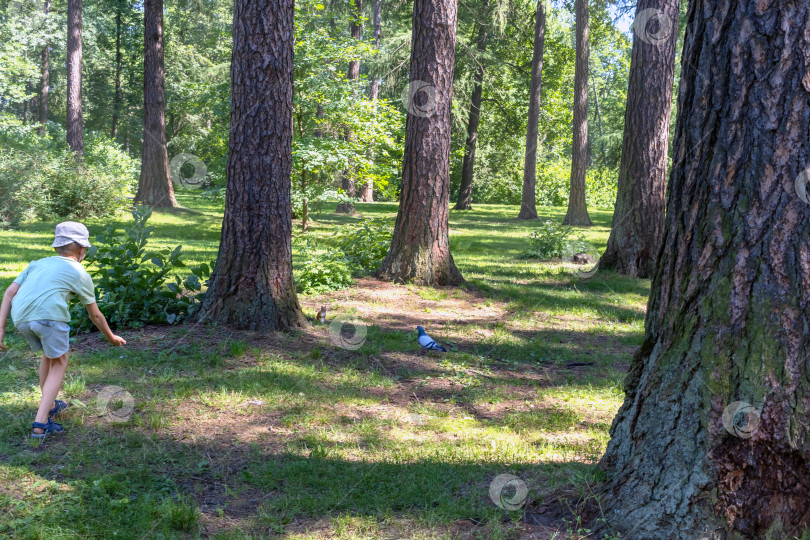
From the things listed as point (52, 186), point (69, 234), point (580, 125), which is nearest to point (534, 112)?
point (580, 125)

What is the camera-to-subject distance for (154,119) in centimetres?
1841

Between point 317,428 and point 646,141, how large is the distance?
7761mm

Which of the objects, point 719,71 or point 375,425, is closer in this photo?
point 719,71

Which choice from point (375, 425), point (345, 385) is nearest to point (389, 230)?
point (345, 385)

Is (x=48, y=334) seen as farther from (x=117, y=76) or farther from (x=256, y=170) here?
(x=117, y=76)

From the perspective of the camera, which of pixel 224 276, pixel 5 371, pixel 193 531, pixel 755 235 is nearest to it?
pixel 755 235

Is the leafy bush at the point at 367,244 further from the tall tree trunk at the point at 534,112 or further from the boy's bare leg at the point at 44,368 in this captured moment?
the tall tree trunk at the point at 534,112

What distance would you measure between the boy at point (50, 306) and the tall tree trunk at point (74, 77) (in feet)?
61.6

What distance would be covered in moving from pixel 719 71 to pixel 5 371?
570 cm

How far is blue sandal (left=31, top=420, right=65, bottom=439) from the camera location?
4109 mm

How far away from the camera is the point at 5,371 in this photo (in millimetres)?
5324

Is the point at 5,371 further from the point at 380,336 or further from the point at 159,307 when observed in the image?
the point at 380,336

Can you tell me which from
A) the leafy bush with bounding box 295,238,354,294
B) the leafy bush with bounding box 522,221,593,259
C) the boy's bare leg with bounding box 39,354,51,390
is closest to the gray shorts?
the boy's bare leg with bounding box 39,354,51,390

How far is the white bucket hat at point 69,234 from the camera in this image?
14.1 ft
